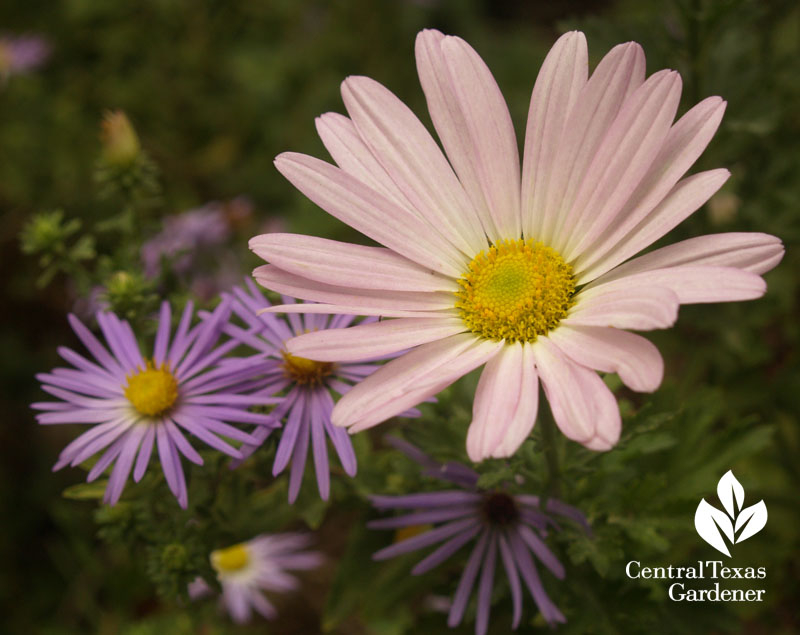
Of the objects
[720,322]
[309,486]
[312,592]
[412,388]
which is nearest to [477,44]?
[720,322]

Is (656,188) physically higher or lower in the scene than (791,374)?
lower

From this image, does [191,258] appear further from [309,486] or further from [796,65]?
[796,65]

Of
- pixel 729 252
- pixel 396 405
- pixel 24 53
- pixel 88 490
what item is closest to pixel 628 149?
pixel 729 252

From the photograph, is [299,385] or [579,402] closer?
[579,402]

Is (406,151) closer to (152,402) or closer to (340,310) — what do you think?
(340,310)

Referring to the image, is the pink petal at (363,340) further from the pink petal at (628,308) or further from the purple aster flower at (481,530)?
the purple aster flower at (481,530)

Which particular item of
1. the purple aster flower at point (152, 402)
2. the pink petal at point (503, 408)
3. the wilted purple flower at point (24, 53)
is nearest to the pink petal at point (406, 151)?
the pink petal at point (503, 408)

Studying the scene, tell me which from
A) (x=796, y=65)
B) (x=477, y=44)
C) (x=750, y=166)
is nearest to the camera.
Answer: (x=796, y=65)
